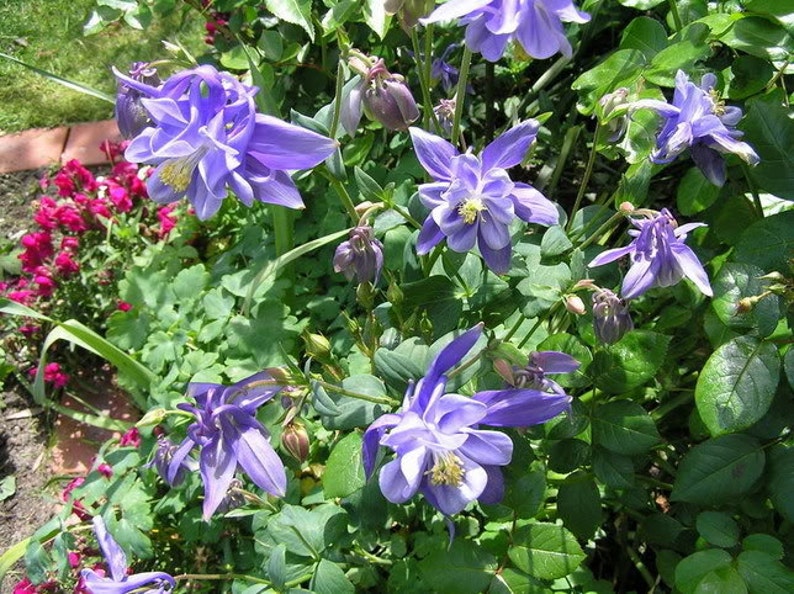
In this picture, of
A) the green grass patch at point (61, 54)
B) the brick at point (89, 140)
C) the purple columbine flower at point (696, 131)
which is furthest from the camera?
the green grass patch at point (61, 54)

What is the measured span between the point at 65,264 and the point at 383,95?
65.7 inches

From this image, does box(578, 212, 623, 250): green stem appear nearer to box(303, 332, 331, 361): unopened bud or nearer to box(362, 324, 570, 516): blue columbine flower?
box(362, 324, 570, 516): blue columbine flower

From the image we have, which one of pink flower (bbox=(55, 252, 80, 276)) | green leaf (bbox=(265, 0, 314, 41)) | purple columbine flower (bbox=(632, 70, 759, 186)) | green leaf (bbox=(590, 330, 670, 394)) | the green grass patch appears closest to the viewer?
purple columbine flower (bbox=(632, 70, 759, 186))

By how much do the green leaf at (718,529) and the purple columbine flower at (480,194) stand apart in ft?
1.85

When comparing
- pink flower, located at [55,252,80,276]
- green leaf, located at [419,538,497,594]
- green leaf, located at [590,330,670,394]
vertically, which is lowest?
pink flower, located at [55,252,80,276]

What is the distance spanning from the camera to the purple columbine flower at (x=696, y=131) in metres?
1.27

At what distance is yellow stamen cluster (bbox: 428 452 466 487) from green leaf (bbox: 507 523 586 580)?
0.32 m

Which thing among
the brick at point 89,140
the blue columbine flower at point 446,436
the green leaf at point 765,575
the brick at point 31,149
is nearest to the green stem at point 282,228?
the blue columbine flower at point 446,436

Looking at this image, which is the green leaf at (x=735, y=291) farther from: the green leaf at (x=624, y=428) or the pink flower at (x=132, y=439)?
the pink flower at (x=132, y=439)

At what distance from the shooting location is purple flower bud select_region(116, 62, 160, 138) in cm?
133

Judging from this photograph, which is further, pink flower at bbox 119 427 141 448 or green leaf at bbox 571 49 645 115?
pink flower at bbox 119 427 141 448

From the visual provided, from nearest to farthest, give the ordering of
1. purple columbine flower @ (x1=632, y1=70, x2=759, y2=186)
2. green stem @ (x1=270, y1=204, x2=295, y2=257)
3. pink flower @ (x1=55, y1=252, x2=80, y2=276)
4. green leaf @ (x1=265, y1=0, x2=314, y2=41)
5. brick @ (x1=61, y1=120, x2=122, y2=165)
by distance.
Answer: purple columbine flower @ (x1=632, y1=70, x2=759, y2=186) → green leaf @ (x1=265, y1=0, x2=314, y2=41) → green stem @ (x1=270, y1=204, x2=295, y2=257) → pink flower @ (x1=55, y1=252, x2=80, y2=276) → brick @ (x1=61, y1=120, x2=122, y2=165)

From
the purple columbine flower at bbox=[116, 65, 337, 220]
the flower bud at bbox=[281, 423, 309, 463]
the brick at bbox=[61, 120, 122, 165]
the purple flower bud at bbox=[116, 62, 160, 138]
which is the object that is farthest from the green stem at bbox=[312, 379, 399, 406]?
the brick at bbox=[61, 120, 122, 165]

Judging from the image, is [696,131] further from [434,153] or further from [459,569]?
[459,569]
